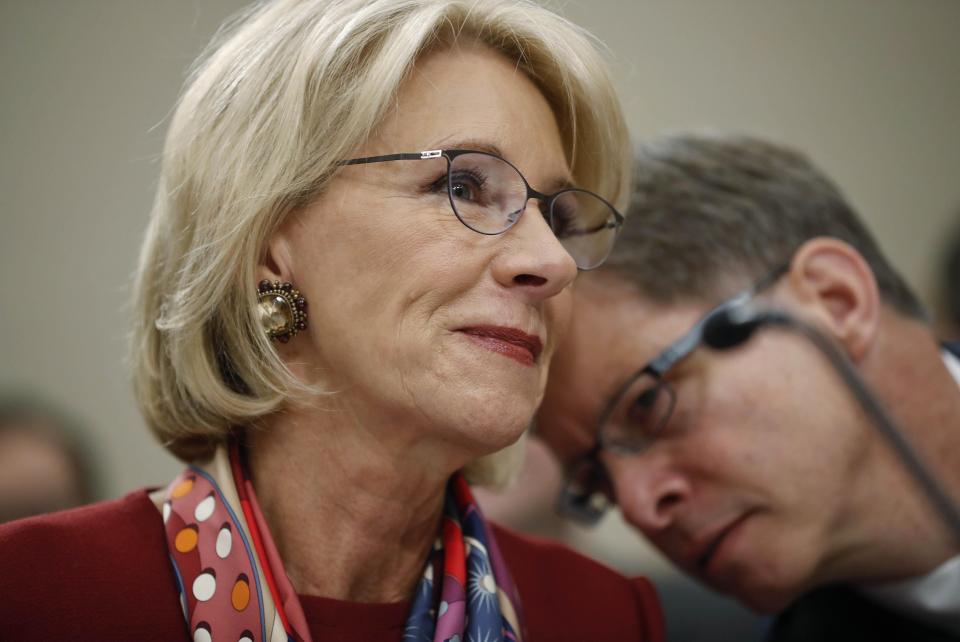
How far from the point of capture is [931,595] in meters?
1.73

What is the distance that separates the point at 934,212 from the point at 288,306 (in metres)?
3.47

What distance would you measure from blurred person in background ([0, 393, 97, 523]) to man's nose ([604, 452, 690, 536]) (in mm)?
1247

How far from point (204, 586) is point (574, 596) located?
2.06 ft

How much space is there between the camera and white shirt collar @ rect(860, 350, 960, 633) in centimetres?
171

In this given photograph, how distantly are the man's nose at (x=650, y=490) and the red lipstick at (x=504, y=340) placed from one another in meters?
0.66

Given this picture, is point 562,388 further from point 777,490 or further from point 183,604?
point 183,604

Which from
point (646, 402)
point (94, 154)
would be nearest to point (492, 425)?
point (646, 402)

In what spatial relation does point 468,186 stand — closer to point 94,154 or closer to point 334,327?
point 334,327

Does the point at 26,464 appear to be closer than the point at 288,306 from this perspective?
No

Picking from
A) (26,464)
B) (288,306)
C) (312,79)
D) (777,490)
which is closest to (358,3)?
(312,79)

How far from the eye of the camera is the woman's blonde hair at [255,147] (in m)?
1.11

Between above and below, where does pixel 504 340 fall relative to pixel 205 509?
above

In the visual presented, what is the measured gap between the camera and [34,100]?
273 cm

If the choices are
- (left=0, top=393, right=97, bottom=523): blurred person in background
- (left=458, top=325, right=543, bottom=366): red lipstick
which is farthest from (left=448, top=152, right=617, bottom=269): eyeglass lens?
(left=0, top=393, right=97, bottom=523): blurred person in background
